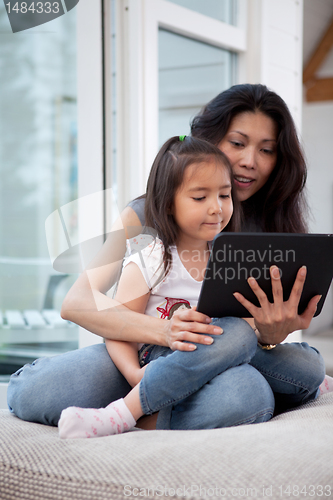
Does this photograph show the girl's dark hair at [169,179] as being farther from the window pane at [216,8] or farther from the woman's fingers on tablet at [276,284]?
the window pane at [216,8]

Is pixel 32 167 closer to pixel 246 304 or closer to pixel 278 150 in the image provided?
pixel 278 150

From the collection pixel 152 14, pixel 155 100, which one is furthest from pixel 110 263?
pixel 152 14

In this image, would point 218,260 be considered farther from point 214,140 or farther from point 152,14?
point 152,14

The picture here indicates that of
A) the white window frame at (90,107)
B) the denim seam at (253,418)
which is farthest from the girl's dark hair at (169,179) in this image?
the white window frame at (90,107)

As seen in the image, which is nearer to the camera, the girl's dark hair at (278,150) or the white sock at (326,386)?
the white sock at (326,386)

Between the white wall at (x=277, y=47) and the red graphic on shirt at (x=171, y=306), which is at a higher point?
the white wall at (x=277, y=47)

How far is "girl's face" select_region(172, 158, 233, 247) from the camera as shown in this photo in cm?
123

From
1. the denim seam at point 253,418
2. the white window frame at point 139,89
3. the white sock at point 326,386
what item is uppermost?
the white window frame at point 139,89

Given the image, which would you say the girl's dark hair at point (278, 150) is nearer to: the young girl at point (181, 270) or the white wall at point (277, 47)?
the young girl at point (181, 270)

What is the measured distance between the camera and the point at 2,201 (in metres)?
1.96

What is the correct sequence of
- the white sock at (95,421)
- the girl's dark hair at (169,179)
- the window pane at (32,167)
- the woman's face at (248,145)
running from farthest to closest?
the window pane at (32,167) → the woman's face at (248,145) → the girl's dark hair at (169,179) → the white sock at (95,421)

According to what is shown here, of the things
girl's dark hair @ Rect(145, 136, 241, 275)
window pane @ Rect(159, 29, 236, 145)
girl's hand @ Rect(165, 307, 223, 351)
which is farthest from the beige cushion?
window pane @ Rect(159, 29, 236, 145)

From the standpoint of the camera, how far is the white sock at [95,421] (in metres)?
0.90

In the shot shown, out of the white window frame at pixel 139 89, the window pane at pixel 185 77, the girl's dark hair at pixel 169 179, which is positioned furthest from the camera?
the window pane at pixel 185 77
